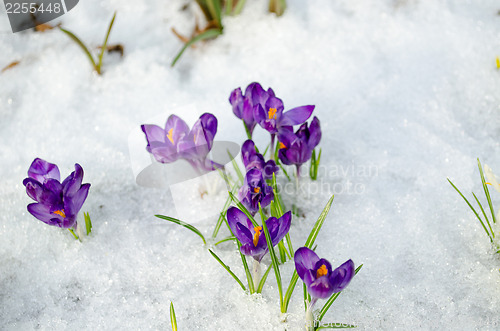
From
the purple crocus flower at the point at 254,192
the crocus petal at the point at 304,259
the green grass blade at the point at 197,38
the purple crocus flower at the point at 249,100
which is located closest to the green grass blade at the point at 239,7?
the green grass blade at the point at 197,38

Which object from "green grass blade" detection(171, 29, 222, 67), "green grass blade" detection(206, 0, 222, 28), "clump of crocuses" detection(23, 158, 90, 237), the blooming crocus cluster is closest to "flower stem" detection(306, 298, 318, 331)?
the blooming crocus cluster

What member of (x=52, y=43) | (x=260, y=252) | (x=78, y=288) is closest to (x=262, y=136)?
(x=260, y=252)

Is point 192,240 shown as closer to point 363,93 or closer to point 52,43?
point 363,93

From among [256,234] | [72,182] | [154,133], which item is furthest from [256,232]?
[72,182]

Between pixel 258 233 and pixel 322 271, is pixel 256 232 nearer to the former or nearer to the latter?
pixel 258 233

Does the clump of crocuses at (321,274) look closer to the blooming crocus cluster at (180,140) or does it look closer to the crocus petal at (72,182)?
the blooming crocus cluster at (180,140)

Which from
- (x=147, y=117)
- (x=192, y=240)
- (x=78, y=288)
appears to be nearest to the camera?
(x=78, y=288)
